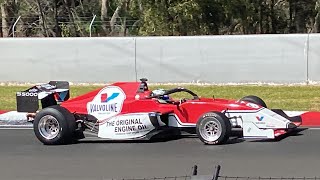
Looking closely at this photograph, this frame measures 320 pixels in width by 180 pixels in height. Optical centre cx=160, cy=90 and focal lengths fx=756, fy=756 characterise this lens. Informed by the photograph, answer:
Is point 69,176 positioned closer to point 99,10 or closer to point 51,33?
point 51,33

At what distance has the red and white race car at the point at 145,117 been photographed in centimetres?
1176

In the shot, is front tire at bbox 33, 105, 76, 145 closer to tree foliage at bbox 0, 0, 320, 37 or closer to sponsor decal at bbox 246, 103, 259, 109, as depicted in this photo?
sponsor decal at bbox 246, 103, 259, 109

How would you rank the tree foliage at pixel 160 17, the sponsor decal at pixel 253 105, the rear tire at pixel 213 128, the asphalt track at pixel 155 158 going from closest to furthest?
the asphalt track at pixel 155 158
the rear tire at pixel 213 128
the sponsor decal at pixel 253 105
the tree foliage at pixel 160 17

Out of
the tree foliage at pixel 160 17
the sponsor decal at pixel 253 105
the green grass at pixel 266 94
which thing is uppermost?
the tree foliage at pixel 160 17

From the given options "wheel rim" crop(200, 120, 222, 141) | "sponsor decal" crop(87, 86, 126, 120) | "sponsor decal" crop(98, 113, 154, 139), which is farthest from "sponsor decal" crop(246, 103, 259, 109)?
"sponsor decal" crop(87, 86, 126, 120)

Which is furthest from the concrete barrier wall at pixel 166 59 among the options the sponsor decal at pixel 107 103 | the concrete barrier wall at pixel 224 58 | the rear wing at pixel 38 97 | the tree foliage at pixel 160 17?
the sponsor decal at pixel 107 103

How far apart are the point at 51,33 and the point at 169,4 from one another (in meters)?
7.95

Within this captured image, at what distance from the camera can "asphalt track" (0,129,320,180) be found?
377 inches

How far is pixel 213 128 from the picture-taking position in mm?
11711

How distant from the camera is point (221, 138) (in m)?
11.7

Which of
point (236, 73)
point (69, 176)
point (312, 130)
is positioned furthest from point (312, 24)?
point (69, 176)

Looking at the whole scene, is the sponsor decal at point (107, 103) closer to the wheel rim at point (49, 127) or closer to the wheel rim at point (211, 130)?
the wheel rim at point (49, 127)

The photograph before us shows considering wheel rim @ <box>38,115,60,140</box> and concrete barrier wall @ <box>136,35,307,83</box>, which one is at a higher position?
concrete barrier wall @ <box>136,35,307,83</box>

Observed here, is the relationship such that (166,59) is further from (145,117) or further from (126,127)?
(145,117)
